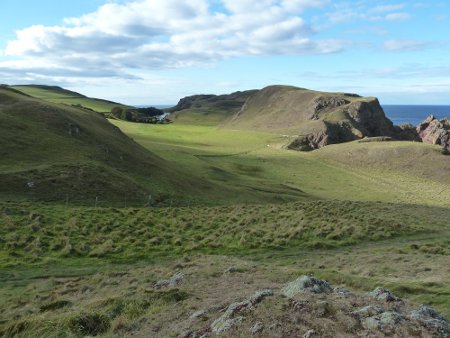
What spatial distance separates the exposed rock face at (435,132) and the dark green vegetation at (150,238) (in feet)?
279

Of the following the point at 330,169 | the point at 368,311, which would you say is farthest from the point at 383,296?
the point at 330,169

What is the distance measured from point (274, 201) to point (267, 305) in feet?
157

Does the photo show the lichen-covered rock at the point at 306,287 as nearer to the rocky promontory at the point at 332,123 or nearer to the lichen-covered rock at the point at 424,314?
the lichen-covered rock at the point at 424,314

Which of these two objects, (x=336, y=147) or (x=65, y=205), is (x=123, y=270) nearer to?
(x=65, y=205)

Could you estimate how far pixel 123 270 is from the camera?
25000 millimetres

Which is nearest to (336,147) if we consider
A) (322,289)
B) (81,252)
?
(81,252)

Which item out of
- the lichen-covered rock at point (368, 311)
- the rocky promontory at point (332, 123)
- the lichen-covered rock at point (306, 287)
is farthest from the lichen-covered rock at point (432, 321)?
the rocky promontory at point (332, 123)

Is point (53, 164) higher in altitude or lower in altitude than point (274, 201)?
higher

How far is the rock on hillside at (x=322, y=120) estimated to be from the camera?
442 feet

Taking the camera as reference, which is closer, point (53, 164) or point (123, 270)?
point (123, 270)

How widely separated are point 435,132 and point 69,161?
142 m

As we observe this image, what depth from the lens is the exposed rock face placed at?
490 ft

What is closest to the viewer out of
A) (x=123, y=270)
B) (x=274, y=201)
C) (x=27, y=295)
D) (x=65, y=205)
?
(x=27, y=295)

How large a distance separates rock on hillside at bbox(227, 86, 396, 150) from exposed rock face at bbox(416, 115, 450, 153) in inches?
476
